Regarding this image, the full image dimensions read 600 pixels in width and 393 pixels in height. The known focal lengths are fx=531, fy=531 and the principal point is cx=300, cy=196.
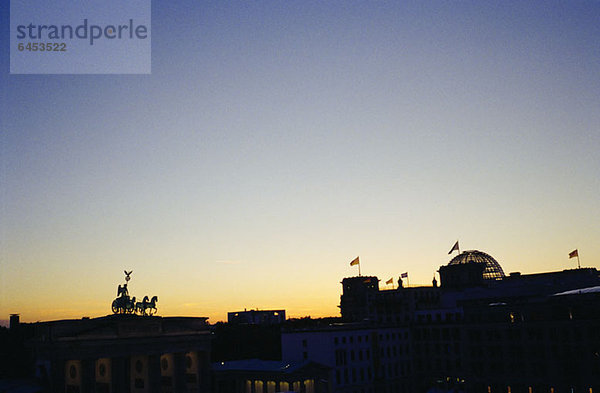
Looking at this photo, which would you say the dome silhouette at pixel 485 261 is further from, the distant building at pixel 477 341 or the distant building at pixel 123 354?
the distant building at pixel 123 354

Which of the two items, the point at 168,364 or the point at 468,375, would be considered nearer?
the point at 168,364

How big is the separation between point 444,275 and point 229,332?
223ft

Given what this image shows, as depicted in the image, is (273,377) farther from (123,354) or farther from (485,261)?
(485,261)

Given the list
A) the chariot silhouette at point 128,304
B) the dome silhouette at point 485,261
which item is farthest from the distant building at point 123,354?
the dome silhouette at point 485,261

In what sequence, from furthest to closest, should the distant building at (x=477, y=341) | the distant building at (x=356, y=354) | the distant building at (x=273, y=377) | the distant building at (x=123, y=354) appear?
the distant building at (x=356, y=354) → the distant building at (x=273, y=377) → the distant building at (x=477, y=341) → the distant building at (x=123, y=354)

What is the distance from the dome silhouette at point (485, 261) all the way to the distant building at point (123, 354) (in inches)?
3603

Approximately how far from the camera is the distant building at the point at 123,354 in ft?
233

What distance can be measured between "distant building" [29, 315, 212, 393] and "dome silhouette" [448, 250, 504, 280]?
91.5m

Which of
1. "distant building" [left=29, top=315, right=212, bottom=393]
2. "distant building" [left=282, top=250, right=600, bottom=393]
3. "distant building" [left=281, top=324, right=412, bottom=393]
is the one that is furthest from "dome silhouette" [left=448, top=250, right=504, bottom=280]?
"distant building" [left=29, top=315, right=212, bottom=393]

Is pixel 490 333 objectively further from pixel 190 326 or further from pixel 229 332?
pixel 229 332

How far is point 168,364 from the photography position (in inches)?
3492

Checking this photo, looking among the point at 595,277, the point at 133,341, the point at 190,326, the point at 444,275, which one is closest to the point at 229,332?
the point at 444,275

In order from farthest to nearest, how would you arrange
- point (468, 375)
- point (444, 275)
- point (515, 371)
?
point (444, 275), point (468, 375), point (515, 371)

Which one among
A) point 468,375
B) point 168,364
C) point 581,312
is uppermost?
point 581,312
